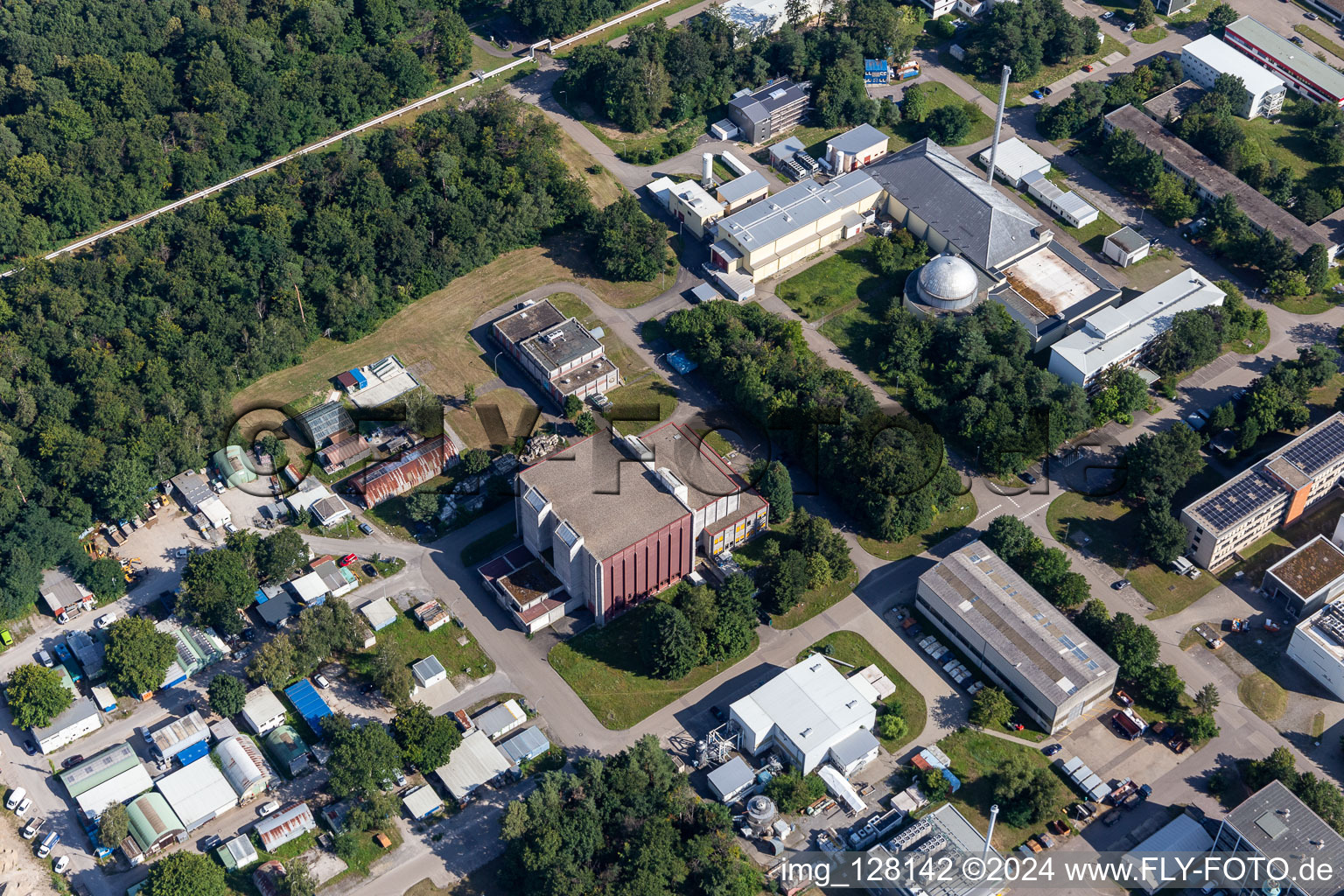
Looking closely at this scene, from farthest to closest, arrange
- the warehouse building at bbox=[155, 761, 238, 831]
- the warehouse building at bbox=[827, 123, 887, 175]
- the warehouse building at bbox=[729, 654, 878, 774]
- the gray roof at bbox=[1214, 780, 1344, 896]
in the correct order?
the warehouse building at bbox=[827, 123, 887, 175]
the warehouse building at bbox=[729, 654, 878, 774]
the warehouse building at bbox=[155, 761, 238, 831]
the gray roof at bbox=[1214, 780, 1344, 896]

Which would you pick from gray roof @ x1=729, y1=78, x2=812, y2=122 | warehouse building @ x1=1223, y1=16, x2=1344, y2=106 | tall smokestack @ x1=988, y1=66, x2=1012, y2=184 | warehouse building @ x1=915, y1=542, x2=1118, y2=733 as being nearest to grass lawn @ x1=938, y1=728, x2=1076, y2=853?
warehouse building @ x1=915, y1=542, x2=1118, y2=733

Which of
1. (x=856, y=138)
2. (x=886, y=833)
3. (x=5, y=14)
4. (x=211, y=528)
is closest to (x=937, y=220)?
(x=856, y=138)

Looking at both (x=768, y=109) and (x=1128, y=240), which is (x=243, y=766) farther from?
(x=1128, y=240)

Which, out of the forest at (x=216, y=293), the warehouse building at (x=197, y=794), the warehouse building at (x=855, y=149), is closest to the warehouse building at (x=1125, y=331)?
the warehouse building at (x=855, y=149)

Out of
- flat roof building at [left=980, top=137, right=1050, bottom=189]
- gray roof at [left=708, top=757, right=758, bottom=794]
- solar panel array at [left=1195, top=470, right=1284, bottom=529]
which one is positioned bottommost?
gray roof at [left=708, top=757, right=758, bottom=794]

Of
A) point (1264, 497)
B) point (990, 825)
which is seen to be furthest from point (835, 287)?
point (990, 825)

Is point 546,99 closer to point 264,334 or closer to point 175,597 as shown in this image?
point 264,334

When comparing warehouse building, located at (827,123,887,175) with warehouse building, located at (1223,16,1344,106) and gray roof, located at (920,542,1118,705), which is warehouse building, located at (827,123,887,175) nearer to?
warehouse building, located at (1223,16,1344,106)
